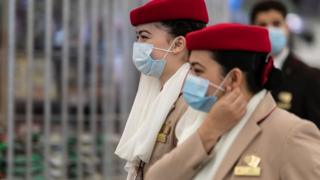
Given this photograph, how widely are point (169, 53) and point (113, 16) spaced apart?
8.04 feet

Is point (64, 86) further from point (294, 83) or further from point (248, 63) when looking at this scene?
point (248, 63)

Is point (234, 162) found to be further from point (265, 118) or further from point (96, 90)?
point (96, 90)

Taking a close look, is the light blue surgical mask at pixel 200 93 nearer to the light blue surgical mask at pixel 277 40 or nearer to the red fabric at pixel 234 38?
the red fabric at pixel 234 38

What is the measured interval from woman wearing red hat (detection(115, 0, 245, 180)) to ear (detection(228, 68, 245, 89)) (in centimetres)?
57

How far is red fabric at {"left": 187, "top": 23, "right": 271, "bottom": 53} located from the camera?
2.86 m

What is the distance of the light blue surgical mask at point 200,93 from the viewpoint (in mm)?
2920

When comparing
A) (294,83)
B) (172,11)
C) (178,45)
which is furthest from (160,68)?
(294,83)

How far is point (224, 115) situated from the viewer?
282cm

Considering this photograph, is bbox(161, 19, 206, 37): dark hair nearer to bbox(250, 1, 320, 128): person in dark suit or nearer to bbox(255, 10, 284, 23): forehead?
bbox(250, 1, 320, 128): person in dark suit

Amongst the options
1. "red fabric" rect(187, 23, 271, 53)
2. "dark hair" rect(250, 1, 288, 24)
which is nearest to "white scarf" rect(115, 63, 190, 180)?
"red fabric" rect(187, 23, 271, 53)

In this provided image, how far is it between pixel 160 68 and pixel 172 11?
0.88ft

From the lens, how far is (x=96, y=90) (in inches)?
231

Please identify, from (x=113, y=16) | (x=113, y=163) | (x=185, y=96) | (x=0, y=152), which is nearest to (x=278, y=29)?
(x=113, y=16)

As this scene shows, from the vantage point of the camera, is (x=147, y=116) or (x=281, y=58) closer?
(x=147, y=116)
